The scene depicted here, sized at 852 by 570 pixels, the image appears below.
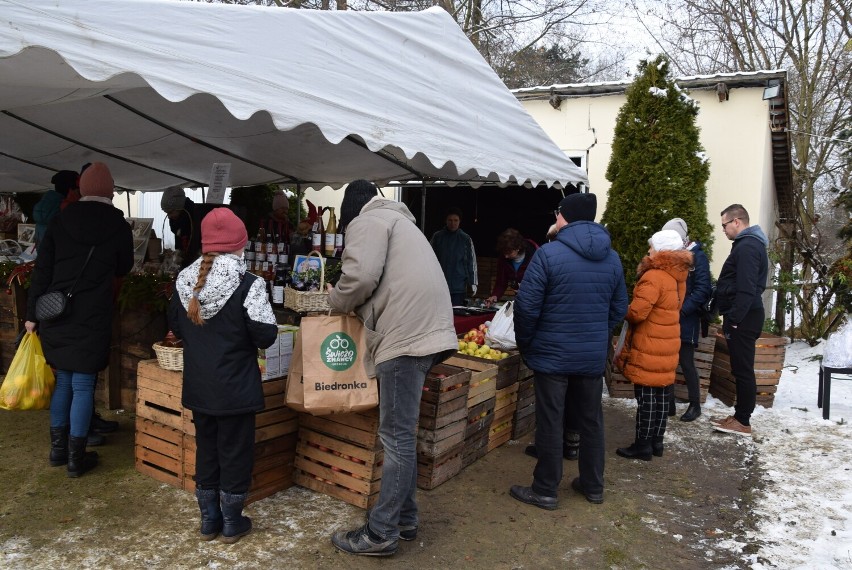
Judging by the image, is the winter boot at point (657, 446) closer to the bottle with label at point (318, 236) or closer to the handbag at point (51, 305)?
the bottle with label at point (318, 236)

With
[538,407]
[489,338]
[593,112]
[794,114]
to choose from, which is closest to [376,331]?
[538,407]

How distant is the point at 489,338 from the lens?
521cm

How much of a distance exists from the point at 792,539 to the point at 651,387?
1324 mm

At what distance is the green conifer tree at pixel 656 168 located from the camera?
7.42m

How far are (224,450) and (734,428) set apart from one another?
4.45 metres

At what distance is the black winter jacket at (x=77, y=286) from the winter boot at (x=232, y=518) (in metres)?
1.41

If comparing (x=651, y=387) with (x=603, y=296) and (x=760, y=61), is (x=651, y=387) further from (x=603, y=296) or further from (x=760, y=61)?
(x=760, y=61)

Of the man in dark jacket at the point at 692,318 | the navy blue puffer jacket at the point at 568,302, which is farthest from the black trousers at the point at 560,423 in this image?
the man in dark jacket at the point at 692,318

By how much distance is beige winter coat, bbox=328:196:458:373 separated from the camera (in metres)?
3.12

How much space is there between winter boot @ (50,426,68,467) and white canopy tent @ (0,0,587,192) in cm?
210

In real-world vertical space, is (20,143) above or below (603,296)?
above

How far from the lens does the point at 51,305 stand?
3.95m

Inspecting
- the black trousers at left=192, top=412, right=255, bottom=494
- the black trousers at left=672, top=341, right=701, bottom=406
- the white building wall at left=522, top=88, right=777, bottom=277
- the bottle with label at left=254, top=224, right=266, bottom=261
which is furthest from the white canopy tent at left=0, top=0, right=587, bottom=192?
the white building wall at left=522, top=88, right=777, bottom=277

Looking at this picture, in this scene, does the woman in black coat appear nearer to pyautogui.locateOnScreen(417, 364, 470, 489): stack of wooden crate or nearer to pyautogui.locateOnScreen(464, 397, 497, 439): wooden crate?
pyautogui.locateOnScreen(417, 364, 470, 489): stack of wooden crate
